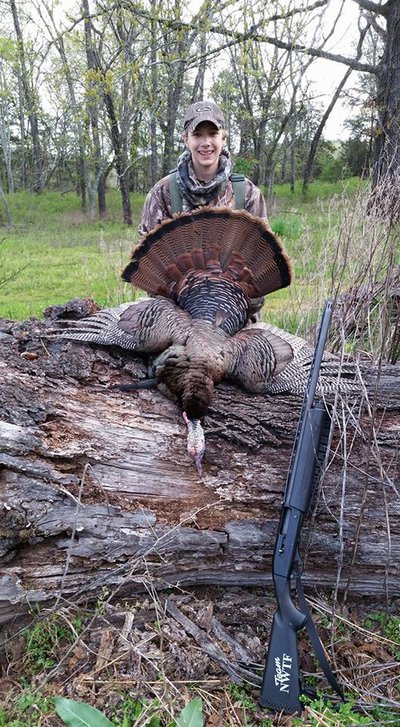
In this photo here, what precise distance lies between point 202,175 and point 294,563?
2993 mm

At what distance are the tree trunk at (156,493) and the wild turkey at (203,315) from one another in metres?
0.18

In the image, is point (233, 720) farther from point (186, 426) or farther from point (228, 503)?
point (186, 426)

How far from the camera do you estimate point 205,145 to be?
153 inches

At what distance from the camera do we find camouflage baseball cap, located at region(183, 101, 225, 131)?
3.79 meters

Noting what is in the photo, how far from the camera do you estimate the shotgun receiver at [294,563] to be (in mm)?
2072

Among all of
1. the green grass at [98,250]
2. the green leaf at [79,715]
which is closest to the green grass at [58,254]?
the green grass at [98,250]

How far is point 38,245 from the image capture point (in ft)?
53.9

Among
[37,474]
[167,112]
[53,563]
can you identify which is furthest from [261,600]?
[167,112]

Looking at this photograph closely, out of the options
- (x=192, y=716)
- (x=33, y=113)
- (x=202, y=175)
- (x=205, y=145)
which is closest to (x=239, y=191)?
(x=202, y=175)

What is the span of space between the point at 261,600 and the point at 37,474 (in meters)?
1.33

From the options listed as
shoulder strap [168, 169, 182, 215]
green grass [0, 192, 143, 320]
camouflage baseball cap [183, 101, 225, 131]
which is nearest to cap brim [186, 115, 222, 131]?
camouflage baseball cap [183, 101, 225, 131]

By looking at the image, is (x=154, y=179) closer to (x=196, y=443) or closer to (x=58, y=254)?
(x=58, y=254)

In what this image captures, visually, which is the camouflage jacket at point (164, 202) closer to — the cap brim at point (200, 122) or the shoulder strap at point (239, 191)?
the shoulder strap at point (239, 191)

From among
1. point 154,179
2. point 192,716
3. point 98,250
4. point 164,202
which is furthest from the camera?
point 154,179
